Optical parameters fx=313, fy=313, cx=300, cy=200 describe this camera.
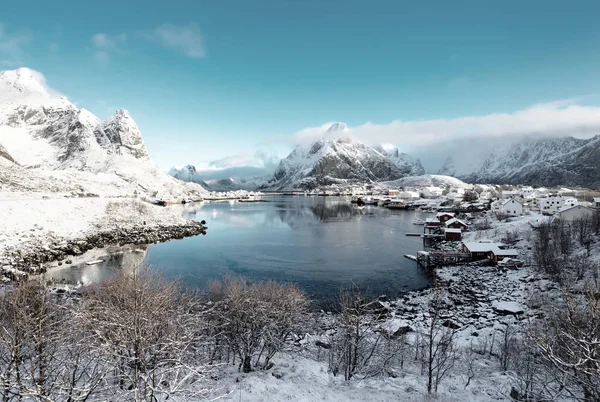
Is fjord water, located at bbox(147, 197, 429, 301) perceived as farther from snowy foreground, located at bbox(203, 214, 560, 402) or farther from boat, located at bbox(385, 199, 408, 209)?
boat, located at bbox(385, 199, 408, 209)

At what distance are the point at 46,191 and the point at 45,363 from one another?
75.6 meters

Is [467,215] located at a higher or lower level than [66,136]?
lower

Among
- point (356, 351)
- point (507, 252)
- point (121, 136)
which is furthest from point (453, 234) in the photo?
point (121, 136)

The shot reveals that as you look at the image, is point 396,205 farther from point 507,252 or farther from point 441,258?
point 507,252

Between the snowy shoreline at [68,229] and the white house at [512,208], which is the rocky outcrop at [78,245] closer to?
the snowy shoreline at [68,229]

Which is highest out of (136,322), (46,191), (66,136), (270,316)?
(66,136)

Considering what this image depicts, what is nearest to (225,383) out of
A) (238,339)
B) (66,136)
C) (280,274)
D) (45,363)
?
(238,339)

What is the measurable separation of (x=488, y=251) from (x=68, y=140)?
595ft

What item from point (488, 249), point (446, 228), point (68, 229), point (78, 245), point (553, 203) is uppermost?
point (553, 203)

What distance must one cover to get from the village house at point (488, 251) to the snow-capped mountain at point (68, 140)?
11552 centimetres

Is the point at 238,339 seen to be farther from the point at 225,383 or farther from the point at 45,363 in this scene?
the point at 45,363

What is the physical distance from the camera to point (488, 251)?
37.1 m

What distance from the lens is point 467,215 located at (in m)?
77.7

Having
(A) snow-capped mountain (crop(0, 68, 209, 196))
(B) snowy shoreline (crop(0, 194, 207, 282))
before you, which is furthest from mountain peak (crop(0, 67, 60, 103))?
(B) snowy shoreline (crop(0, 194, 207, 282))
